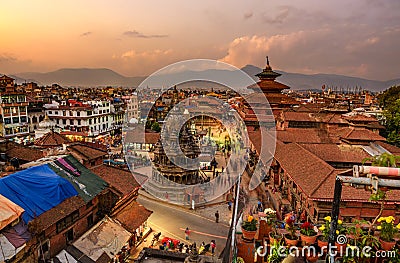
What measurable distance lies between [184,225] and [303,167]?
10.7 m

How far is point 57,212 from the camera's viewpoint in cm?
1411

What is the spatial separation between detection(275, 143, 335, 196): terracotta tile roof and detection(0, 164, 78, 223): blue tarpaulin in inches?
523

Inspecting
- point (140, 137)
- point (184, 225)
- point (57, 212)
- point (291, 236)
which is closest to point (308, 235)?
point (291, 236)

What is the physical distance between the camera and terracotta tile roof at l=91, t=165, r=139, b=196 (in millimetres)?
19812

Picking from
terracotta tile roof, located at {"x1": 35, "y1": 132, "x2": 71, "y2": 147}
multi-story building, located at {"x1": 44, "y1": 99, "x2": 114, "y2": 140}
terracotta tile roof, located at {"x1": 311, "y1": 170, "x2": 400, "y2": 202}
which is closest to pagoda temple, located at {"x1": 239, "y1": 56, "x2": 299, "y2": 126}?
terracotta tile roof, located at {"x1": 35, "y1": 132, "x2": 71, "y2": 147}

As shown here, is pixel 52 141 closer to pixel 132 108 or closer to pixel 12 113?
pixel 12 113

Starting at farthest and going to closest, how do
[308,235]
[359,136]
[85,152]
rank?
[359,136] < [85,152] < [308,235]

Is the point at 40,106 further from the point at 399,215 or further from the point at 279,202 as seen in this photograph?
the point at 399,215

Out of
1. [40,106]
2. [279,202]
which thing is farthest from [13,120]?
[279,202]

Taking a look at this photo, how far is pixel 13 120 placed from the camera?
46.5 meters

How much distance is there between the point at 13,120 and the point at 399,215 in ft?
172

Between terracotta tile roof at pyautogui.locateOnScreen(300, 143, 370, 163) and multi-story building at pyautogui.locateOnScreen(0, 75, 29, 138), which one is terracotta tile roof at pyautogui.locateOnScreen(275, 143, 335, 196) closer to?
terracotta tile roof at pyautogui.locateOnScreen(300, 143, 370, 163)

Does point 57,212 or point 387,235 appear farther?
point 57,212

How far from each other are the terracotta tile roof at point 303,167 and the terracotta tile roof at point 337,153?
42.6 inches
